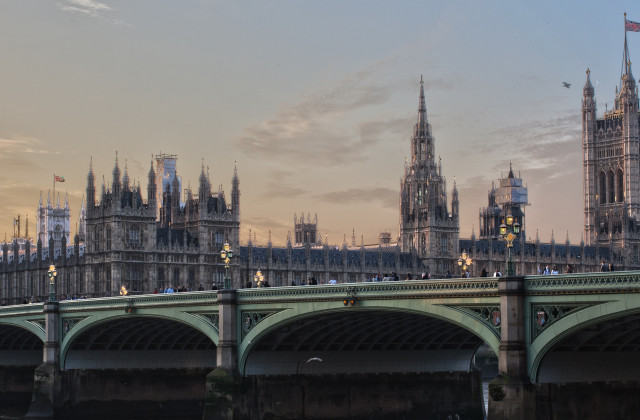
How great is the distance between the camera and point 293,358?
7088 centimetres

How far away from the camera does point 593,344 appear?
182ft

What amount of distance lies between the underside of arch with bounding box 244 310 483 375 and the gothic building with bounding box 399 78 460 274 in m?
94.2

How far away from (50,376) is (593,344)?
4188cm

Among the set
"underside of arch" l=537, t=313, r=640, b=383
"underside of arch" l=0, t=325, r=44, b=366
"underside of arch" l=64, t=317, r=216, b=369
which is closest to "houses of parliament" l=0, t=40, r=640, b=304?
"underside of arch" l=0, t=325, r=44, b=366

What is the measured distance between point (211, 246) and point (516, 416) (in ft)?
319

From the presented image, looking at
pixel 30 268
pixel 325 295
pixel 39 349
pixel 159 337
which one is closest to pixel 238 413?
pixel 325 295

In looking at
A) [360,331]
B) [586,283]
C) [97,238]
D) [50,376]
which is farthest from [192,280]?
[586,283]

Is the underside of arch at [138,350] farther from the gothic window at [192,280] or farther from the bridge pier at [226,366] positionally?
the gothic window at [192,280]

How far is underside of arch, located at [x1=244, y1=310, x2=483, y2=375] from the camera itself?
6712 cm

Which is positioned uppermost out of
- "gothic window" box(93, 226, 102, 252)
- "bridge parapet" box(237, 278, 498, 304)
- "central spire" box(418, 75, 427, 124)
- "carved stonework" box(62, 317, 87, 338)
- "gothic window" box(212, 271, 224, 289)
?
"central spire" box(418, 75, 427, 124)

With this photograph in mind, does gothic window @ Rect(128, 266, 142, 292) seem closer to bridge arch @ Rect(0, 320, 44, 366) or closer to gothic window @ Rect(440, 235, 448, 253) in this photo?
bridge arch @ Rect(0, 320, 44, 366)

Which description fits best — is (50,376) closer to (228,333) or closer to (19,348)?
(19,348)

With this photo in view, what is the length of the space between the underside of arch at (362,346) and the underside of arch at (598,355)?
10.1 meters

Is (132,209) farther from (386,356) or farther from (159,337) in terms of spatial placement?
(386,356)
